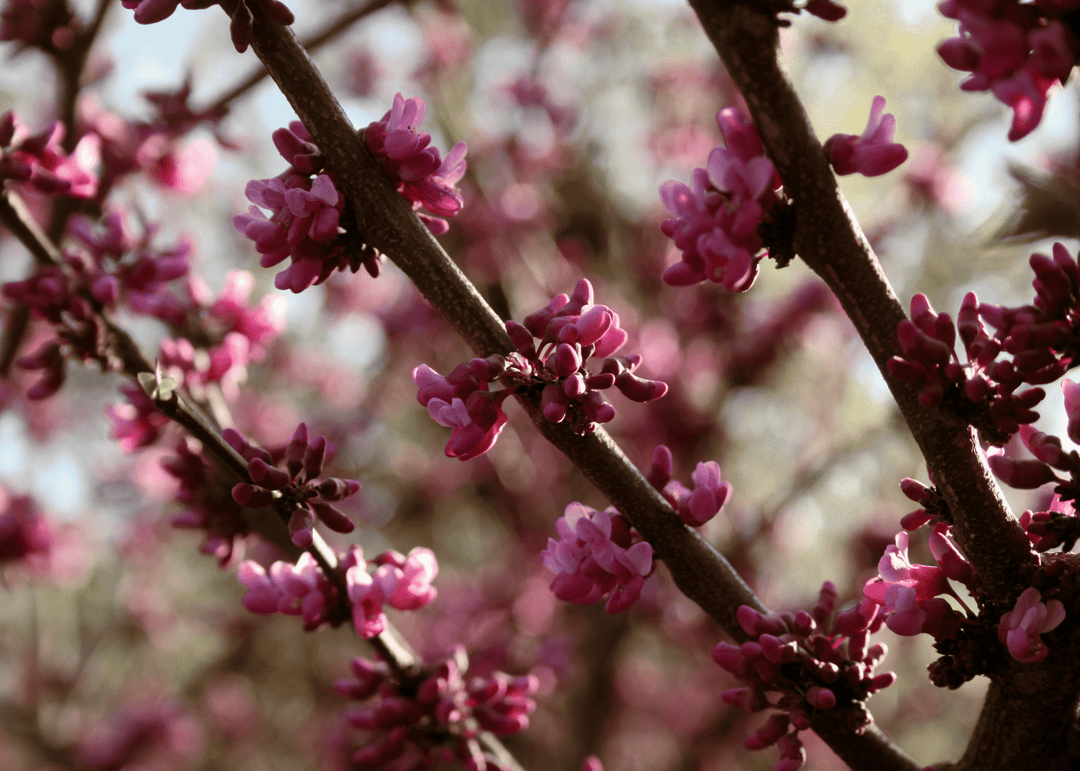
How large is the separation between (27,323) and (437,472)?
15.2 ft

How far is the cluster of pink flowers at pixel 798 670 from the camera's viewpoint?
5.69ft

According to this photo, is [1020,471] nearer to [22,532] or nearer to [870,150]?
[870,150]

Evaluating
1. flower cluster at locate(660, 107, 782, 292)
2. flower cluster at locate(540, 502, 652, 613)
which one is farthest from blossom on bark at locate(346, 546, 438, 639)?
flower cluster at locate(660, 107, 782, 292)

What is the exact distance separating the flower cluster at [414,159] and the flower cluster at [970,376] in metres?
1.03

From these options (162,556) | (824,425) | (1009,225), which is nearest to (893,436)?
(824,425)

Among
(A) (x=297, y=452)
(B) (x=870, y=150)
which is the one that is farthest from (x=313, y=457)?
(B) (x=870, y=150)

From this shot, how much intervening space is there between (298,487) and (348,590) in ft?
1.05

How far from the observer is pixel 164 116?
3.26m

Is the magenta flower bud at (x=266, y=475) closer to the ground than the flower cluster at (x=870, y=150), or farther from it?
closer to the ground

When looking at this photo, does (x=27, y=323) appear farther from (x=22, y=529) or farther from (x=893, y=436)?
(x=893, y=436)

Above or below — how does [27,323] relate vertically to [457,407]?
above

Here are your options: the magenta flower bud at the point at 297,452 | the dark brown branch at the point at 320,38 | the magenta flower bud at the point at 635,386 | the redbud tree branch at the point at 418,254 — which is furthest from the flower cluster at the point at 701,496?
the dark brown branch at the point at 320,38

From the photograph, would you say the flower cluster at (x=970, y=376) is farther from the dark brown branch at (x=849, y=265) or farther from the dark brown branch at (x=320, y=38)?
the dark brown branch at (x=320, y=38)

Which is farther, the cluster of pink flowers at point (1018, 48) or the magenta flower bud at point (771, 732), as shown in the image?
the magenta flower bud at point (771, 732)
